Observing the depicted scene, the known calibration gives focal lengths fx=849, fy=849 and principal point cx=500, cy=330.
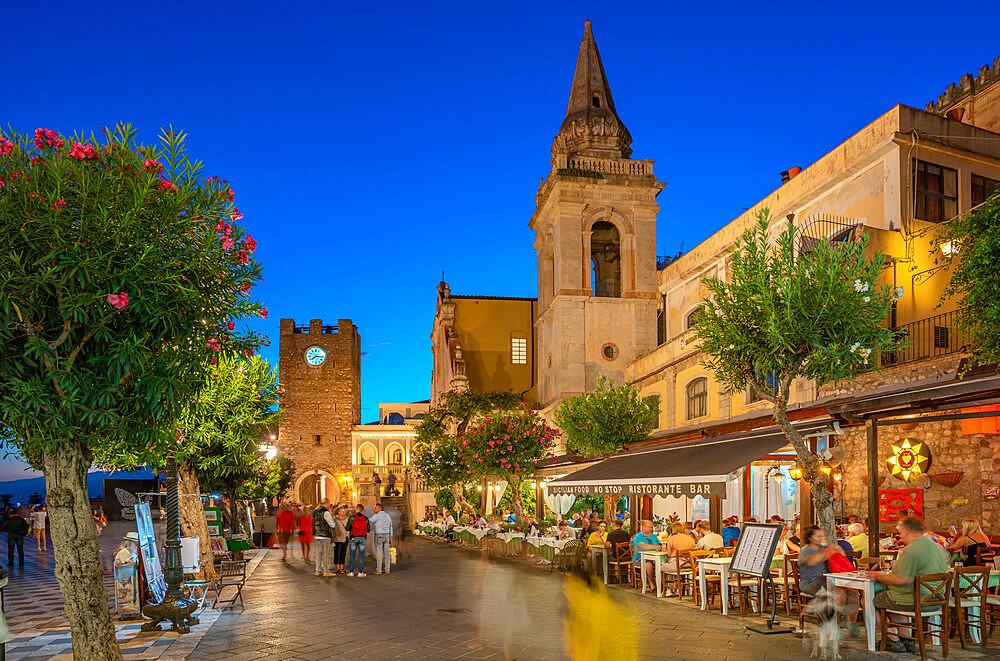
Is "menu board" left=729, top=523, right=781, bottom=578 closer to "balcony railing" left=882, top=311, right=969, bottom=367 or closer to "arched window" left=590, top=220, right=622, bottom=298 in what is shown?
"balcony railing" left=882, top=311, right=969, bottom=367

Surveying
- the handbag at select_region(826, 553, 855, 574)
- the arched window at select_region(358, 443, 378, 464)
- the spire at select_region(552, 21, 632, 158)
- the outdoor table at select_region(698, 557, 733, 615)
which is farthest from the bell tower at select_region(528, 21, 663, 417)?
the arched window at select_region(358, 443, 378, 464)

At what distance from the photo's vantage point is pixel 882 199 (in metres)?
17.3

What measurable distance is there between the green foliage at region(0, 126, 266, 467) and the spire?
30.3m

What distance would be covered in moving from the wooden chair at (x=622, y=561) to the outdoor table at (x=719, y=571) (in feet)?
9.79

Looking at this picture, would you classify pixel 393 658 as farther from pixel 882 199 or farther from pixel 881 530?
pixel 882 199

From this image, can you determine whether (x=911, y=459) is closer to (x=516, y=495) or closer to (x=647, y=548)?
(x=647, y=548)

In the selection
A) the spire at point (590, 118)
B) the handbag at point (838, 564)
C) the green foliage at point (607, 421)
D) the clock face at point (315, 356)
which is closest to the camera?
the handbag at point (838, 564)

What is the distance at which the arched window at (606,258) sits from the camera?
37188mm

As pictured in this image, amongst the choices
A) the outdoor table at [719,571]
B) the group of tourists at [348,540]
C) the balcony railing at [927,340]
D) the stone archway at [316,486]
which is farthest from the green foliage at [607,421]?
the stone archway at [316,486]

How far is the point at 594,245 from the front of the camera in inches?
1487

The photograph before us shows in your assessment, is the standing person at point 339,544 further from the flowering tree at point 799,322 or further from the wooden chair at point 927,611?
the wooden chair at point 927,611

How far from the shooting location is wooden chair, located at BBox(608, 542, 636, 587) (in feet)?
49.0

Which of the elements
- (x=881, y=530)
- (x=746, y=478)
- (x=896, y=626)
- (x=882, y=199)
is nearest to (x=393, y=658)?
(x=896, y=626)

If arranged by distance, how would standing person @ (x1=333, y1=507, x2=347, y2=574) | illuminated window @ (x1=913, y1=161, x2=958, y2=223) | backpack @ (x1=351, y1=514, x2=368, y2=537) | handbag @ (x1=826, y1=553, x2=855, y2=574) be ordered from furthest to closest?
standing person @ (x1=333, y1=507, x2=347, y2=574), backpack @ (x1=351, y1=514, x2=368, y2=537), illuminated window @ (x1=913, y1=161, x2=958, y2=223), handbag @ (x1=826, y1=553, x2=855, y2=574)
